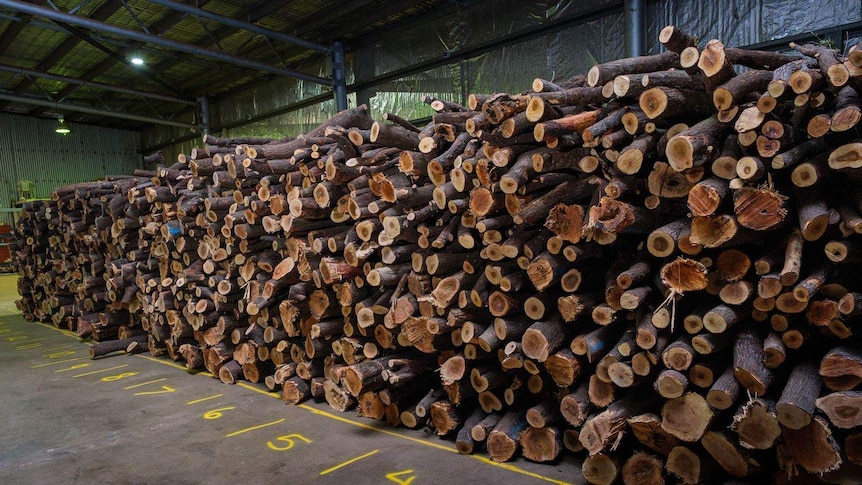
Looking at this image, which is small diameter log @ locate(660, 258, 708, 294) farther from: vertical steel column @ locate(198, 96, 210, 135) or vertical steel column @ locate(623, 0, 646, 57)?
vertical steel column @ locate(198, 96, 210, 135)

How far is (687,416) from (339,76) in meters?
9.39

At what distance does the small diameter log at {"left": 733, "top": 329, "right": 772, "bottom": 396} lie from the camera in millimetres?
2486

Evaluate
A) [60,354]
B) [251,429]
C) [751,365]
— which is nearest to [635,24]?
[751,365]

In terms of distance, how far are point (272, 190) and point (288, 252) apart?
59 cm

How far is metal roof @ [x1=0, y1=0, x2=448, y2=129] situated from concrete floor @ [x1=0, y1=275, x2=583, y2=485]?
5.49m

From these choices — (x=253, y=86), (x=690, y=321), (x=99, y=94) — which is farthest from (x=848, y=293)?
(x=99, y=94)

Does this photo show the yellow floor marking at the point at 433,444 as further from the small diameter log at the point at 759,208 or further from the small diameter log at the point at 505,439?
the small diameter log at the point at 759,208

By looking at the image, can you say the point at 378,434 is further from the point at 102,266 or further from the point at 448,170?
the point at 102,266

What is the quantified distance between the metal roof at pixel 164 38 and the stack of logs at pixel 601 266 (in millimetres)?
5097

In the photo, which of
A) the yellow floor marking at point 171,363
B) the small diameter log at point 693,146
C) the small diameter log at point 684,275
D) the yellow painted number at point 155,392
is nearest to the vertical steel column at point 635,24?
the small diameter log at point 693,146

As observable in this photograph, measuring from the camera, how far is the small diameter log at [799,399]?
2.34 meters

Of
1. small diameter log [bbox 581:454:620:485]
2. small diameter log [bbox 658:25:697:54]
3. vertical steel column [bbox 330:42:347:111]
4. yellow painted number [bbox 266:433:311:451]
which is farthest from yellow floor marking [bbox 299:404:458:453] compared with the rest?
vertical steel column [bbox 330:42:347:111]

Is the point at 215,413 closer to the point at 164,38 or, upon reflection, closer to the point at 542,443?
the point at 542,443

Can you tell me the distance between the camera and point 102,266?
7.93 meters
